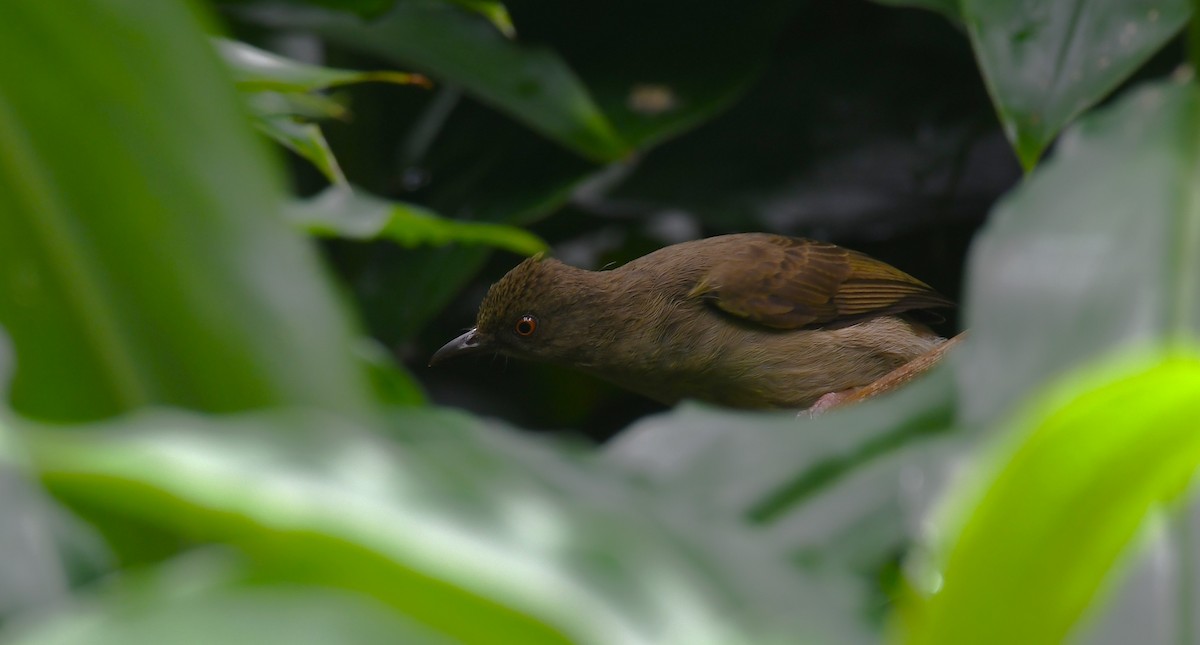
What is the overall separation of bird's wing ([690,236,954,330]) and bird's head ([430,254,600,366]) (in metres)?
0.34

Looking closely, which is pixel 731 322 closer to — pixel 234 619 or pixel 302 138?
pixel 302 138

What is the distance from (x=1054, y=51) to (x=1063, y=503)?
5.50 ft

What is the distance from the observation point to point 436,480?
667 mm

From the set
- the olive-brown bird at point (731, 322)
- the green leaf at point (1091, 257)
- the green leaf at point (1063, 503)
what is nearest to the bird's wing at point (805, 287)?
the olive-brown bird at point (731, 322)

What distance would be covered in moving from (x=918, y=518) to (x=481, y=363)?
3347mm

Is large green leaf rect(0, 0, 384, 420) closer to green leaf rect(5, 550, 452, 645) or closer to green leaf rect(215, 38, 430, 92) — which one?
green leaf rect(5, 550, 452, 645)

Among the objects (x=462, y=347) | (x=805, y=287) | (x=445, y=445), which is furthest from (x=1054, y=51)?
(x=445, y=445)

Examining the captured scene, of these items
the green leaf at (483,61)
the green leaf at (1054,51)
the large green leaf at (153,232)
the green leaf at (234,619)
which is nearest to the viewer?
the green leaf at (234,619)

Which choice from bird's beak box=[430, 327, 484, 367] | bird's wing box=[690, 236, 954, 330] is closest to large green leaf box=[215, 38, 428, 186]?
bird's beak box=[430, 327, 484, 367]

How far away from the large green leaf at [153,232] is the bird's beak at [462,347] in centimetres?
222

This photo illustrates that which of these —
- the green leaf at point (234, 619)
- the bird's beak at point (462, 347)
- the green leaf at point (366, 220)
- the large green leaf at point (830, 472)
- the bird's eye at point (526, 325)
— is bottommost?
the green leaf at point (234, 619)

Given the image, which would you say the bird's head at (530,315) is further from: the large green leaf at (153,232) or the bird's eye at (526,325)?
the large green leaf at (153,232)

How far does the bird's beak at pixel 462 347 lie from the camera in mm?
3213

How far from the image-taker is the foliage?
60cm
